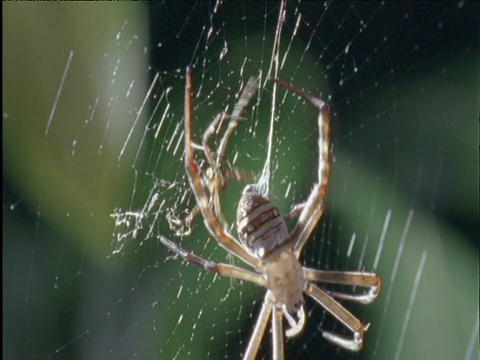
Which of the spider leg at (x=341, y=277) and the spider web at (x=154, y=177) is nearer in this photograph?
the spider web at (x=154, y=177)

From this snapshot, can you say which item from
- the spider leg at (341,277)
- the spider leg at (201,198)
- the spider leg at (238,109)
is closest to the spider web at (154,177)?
the spider leg at (238,109)

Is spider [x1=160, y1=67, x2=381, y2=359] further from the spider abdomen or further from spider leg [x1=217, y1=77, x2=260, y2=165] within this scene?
spider leg [x1=217, y1=77, x2=260, y2=165]

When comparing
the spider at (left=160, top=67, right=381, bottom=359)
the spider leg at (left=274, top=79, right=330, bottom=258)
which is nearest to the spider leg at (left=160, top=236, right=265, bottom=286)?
the spider at (left=160, top=67, right=381, bottom=359)

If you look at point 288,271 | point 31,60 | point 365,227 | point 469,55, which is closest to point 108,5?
point 31,60

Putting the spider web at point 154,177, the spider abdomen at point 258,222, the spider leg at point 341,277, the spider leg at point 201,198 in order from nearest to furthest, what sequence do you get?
the spider leg at point 201,198 → the spider abdomen at point 258,222 → the spider web at point 154,177 → the spider leg at point 341,277

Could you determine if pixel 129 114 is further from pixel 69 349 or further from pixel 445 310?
pixel 445 310

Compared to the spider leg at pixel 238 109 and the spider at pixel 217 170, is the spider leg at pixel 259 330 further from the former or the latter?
the spider leg at pixel 238 109
